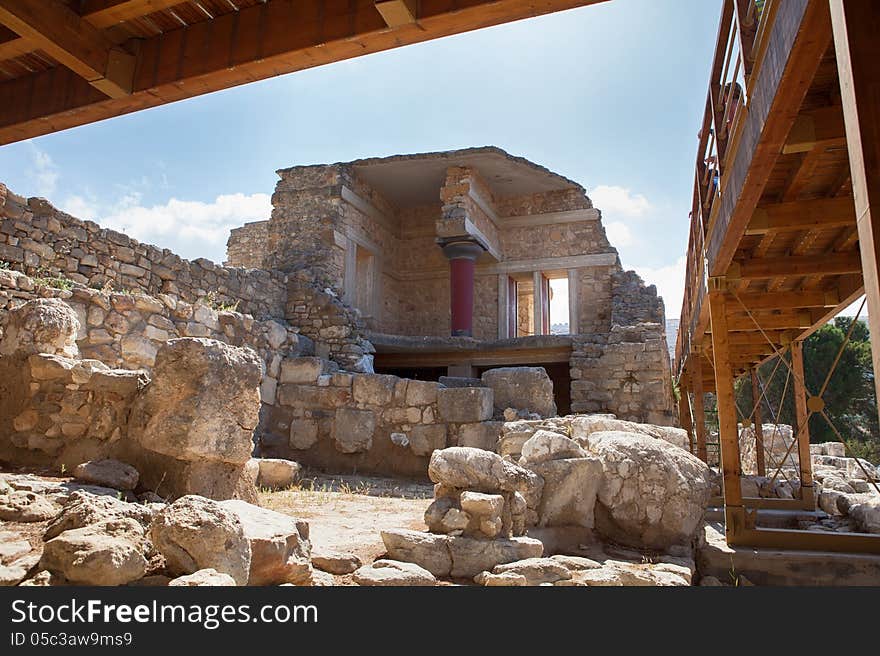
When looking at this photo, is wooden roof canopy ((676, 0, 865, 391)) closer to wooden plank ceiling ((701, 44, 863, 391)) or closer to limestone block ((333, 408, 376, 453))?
wooden plank ceiling ((701, 44, 863, 391))

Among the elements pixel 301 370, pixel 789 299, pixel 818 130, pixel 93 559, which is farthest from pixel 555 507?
pixel 301 370

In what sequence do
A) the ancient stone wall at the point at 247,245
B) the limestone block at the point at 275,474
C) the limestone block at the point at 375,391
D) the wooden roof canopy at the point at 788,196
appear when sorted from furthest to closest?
the ancient stone wall at the point at 247,245
the limestone block at the point at 375,391
the limestone block at the point at 275,474
the wooden roof canopy at the point at 788,196

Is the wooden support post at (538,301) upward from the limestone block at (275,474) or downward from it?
upward

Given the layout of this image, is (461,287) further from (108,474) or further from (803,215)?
(108,474)

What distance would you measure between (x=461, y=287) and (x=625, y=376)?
5289mm

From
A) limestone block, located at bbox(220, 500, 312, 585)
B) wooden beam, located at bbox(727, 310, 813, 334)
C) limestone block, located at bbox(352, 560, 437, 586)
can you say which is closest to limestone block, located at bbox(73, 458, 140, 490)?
limestone block, located at bbox(220, 500, 312, 585)

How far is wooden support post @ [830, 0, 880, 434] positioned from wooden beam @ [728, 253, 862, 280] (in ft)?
12.5

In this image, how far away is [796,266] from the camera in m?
5.29

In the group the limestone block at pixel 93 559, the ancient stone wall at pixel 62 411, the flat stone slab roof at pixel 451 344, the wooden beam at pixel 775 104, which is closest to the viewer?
the wooden beam at pixel 775 104

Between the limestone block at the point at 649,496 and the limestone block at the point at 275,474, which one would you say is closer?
the limestone block at the point at 649,496

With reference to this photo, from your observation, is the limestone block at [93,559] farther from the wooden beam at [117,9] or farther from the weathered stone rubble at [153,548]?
the wooden beam at [117,9]

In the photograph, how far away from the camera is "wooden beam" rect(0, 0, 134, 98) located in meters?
2.90

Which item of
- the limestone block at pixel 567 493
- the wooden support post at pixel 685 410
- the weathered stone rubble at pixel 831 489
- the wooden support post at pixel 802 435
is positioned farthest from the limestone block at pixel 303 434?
the wooden support post at pixel 685 410

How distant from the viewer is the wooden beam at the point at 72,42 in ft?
9.52
